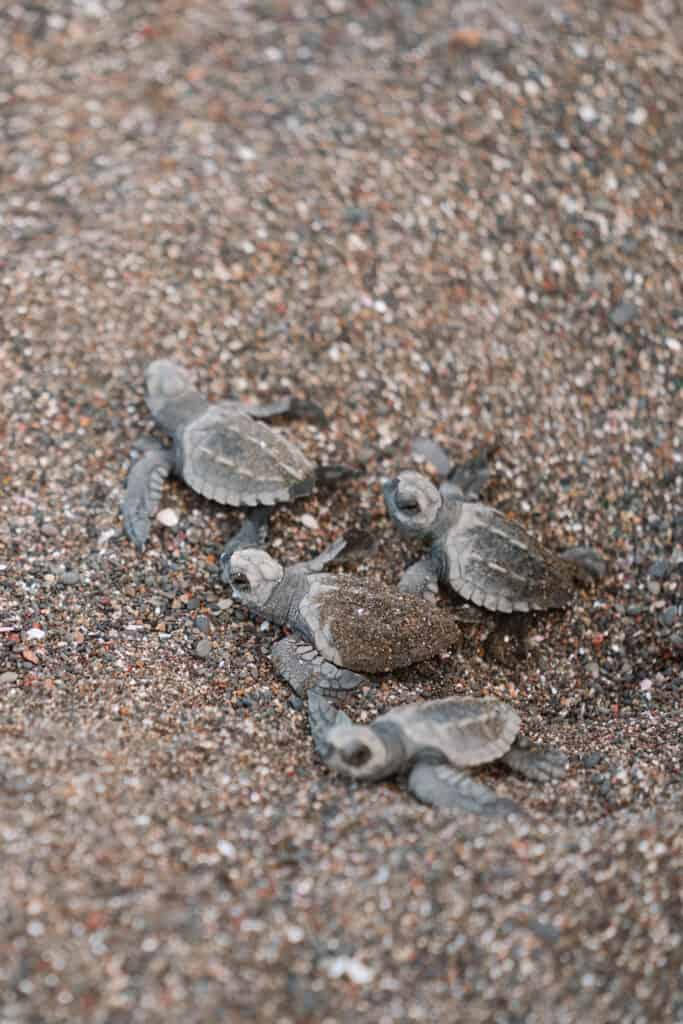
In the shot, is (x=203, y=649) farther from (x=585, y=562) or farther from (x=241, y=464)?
(x=585, y=562)

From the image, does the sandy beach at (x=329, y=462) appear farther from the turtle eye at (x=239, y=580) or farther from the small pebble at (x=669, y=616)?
the turtle eye at (x=239, y=580)

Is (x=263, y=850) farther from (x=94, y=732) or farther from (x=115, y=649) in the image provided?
(x=115, y=649)

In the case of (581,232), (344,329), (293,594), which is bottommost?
(293,594)

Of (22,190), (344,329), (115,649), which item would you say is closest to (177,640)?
(115,649)

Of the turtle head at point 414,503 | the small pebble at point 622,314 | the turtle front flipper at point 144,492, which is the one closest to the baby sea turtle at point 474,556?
the turtle head at point 414,503

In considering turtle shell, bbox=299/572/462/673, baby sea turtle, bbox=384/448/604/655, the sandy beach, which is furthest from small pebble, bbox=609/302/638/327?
turtle shell, bbox=299/572/462/673
